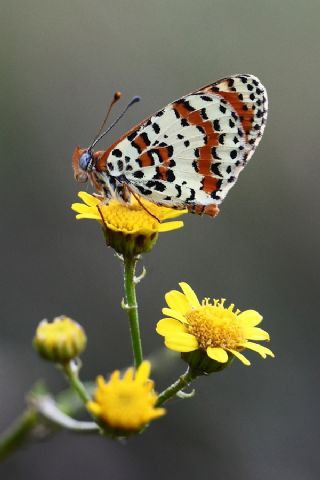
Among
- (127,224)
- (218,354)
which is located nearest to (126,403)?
(218,354)

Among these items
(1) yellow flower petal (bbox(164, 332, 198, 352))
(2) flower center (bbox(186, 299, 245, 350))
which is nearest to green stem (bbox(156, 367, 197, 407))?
(1) yellow flower petal (bbox(164, 332, 198, 352))

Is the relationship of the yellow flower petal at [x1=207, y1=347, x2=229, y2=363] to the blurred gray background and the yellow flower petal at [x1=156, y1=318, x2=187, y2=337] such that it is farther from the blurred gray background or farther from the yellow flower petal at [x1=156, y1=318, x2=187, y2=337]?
the blurred gray background

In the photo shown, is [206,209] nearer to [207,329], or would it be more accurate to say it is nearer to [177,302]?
[177,302]

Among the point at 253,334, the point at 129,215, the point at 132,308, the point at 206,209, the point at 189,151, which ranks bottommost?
the point at 253,334

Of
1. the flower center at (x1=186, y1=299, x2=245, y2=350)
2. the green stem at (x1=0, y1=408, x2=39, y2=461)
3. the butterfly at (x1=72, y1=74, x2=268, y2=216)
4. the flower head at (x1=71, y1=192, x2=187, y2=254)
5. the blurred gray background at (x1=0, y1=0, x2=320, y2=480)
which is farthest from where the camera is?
the blurred gray background at (x1=0, y1=0, x2=320, y2=480)

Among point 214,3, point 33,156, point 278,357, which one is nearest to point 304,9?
point 214,3

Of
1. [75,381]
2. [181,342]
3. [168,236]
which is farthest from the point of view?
[168,236]
